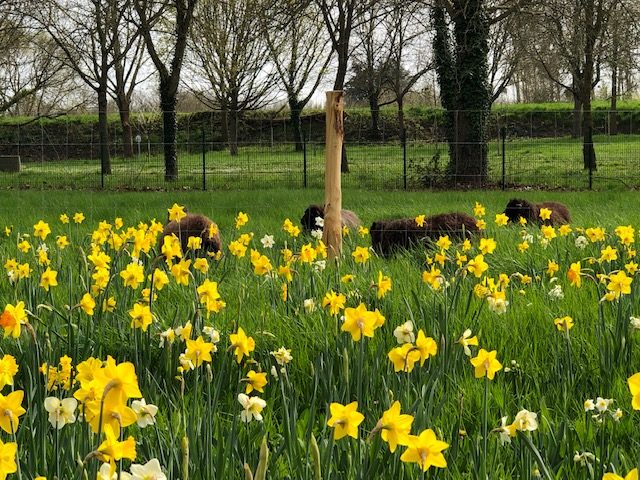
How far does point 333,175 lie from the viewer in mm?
6141

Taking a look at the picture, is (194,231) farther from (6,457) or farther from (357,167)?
Result: (357,167)

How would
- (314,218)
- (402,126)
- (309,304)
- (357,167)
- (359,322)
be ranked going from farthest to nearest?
(402,126), (357,167), (314,218), (309,304), (359,322)

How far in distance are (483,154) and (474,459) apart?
15072 mm

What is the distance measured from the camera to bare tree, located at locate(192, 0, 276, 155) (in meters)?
27.0

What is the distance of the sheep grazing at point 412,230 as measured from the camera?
683 cm

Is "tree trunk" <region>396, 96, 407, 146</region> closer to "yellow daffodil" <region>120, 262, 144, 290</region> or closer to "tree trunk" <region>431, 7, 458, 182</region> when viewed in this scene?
"tree trunk" <region>431, 7, 458, 182</region>

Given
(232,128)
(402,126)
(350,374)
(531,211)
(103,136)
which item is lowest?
(350,374)

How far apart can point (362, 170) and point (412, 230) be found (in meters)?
13.7

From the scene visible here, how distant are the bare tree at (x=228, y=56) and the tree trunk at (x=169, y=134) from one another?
334 centimetres

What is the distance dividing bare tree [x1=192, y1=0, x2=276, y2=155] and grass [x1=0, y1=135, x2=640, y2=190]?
11.7 feet

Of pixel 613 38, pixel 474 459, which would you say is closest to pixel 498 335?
pixel 474 459

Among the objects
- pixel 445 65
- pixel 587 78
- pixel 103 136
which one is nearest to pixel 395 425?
pixel 445 65

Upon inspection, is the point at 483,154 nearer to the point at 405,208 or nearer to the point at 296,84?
the point at 405,208

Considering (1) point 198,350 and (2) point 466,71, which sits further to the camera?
(2) point 466,71
